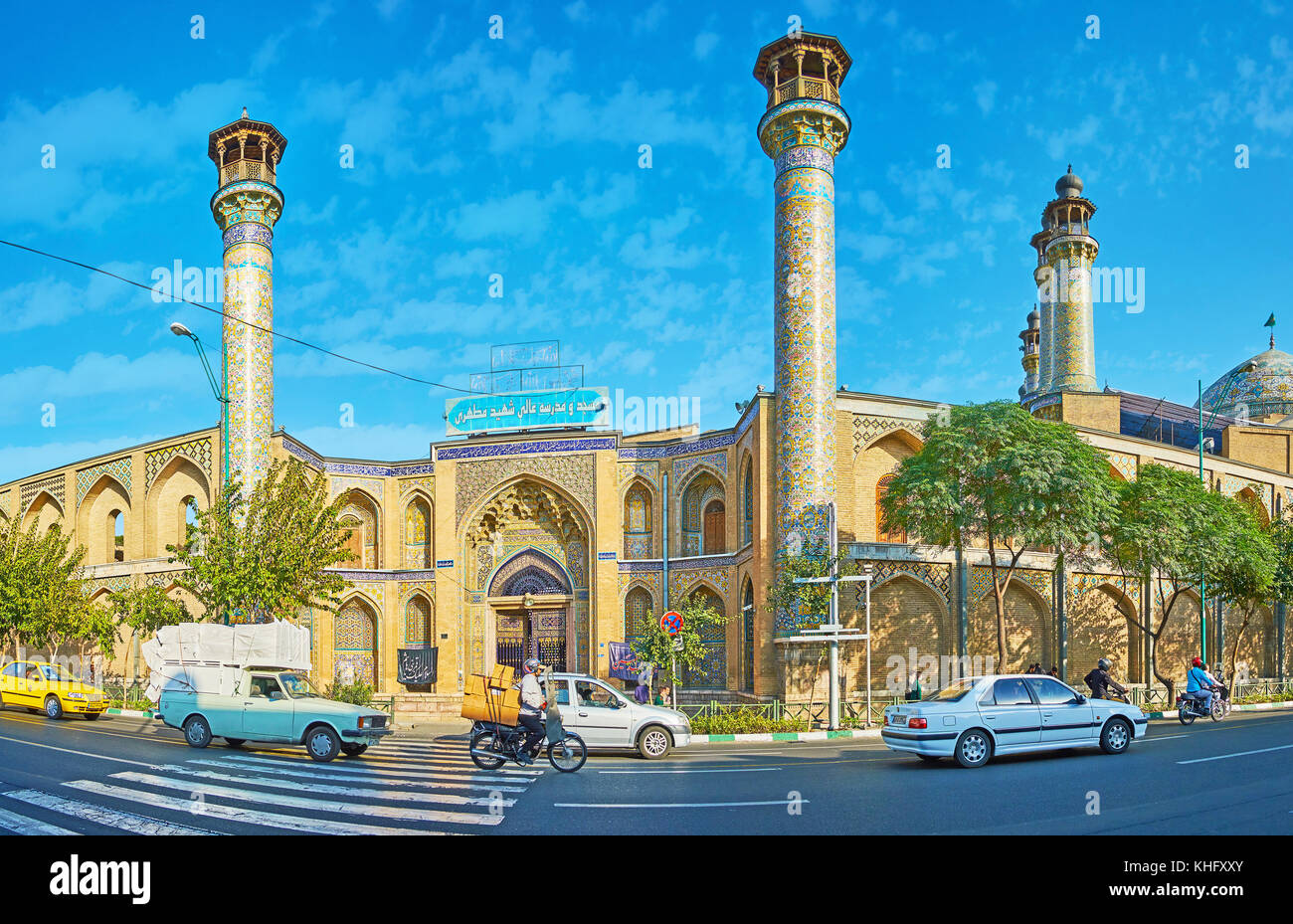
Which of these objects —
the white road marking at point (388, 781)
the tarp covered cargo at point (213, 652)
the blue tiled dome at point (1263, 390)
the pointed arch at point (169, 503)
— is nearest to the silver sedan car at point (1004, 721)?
the white road marking at point (388, 781)

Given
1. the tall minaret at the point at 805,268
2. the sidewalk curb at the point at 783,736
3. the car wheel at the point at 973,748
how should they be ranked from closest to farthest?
the car wheel at the point at 973,748 < the sidewalk curb at the point at 783,736 < the tall minaret at the point at 805,268

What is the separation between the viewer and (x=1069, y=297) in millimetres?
38875

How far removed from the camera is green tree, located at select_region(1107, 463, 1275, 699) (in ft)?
82.5

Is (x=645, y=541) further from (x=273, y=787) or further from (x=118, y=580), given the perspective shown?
(x=273, y=787)

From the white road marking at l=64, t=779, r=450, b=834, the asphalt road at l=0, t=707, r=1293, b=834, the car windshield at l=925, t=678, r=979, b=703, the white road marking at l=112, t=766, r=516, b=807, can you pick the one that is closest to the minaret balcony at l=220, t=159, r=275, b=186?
the asphalt road at l=0, t=707, r=1293, b=834

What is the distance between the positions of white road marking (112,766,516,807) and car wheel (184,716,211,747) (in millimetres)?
3709

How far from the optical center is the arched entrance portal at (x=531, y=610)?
110 ft

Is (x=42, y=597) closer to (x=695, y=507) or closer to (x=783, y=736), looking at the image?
(x=695, y=507)

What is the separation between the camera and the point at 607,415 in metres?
33.6

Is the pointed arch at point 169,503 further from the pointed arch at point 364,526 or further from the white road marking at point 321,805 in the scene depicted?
the white road marking at point 321,805

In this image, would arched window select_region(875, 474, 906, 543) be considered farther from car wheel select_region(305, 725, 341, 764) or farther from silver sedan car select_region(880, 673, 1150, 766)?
car wheel select_region(305, 725, 341, 764)

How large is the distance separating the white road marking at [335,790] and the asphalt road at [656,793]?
0.10 feet
